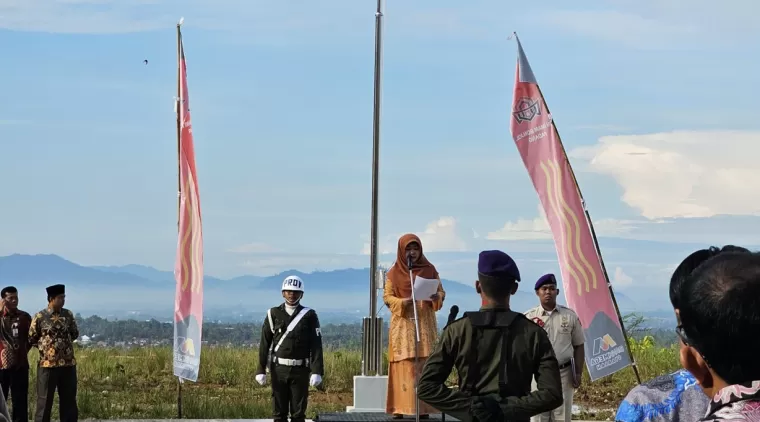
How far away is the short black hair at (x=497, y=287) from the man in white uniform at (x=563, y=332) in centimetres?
470

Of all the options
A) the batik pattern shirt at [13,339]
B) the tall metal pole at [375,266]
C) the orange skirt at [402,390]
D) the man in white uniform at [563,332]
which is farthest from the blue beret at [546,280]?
the batik pattern shirt at [13,339]

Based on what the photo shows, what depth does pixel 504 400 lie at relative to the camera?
5793mm

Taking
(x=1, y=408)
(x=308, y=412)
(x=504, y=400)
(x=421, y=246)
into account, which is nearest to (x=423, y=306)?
(x=421, y=246)

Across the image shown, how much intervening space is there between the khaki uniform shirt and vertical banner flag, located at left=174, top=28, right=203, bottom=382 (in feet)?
14.7

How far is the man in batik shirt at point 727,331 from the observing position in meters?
2.59

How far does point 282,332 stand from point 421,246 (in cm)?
161

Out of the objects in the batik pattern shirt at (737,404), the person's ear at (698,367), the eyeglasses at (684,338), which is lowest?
the batik pattern shirt at (737,404)

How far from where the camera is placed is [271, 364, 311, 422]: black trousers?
12.1m

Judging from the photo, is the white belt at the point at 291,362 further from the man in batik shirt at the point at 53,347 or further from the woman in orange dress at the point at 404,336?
the man in batik shirt at the point at 53,347

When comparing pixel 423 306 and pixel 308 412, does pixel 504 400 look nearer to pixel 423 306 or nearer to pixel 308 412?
pixel 423 306

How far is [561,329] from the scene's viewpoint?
10.6m

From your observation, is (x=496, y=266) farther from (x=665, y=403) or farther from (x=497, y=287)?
(x=665, y=403)

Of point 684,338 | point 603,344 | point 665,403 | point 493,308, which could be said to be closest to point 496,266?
point 493,308

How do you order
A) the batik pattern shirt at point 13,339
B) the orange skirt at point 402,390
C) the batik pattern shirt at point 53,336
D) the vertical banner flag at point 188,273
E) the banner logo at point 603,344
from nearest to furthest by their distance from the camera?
the banner logo at point 603,344 → the orange skirt at point 402,390 → the batik pattern shirt at point 53,336 → the batik pattern shirt at point 13,339 → the vertical banner flag at point 188,273
